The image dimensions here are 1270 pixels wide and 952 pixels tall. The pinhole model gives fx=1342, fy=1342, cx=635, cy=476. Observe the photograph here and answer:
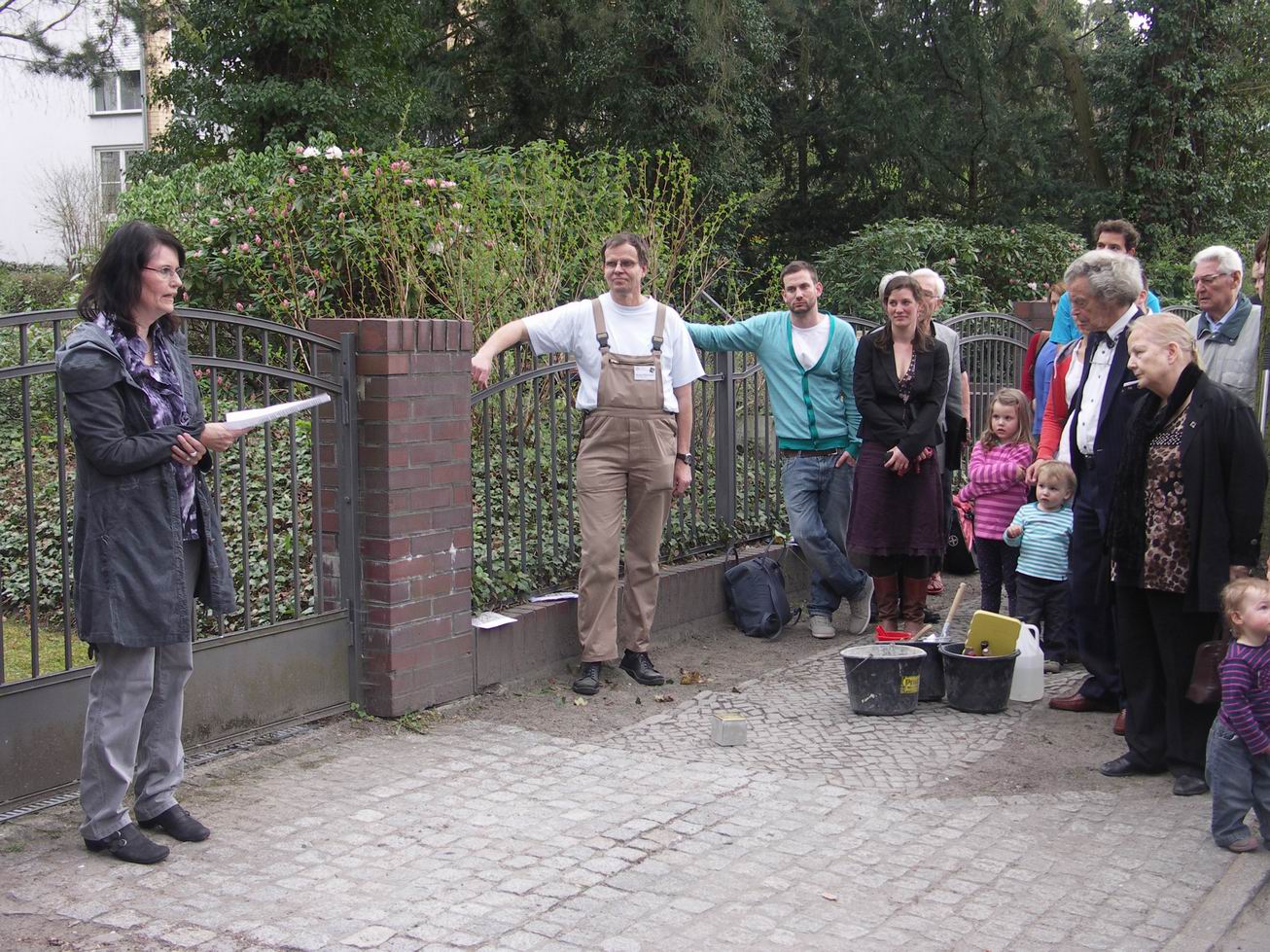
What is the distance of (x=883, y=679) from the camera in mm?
6164

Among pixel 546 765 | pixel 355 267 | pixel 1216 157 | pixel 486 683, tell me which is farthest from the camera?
pixel 1216 157

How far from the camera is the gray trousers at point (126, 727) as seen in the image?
14.0 ft

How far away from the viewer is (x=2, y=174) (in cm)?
3769

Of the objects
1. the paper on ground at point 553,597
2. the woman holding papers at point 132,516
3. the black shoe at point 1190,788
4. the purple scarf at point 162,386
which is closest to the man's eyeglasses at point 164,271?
the woman holding papers at point 132,516

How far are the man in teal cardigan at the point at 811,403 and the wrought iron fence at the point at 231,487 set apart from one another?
2.31 meters

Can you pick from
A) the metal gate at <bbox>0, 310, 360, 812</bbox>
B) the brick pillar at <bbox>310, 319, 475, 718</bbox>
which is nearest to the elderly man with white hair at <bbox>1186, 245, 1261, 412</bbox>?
the brick pillar at <bbox>310, 319, 475, 718</bbox>

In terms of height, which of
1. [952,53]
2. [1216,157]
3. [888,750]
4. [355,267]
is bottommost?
[888,750]

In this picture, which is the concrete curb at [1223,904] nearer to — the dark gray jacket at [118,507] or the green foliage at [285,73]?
the dark gray jacket at [118,507]

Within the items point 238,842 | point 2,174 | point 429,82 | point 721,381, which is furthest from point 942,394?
point 2,174

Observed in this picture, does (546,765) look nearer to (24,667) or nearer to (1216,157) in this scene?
(24,667)

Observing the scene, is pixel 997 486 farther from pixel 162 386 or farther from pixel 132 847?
pixel 132 847

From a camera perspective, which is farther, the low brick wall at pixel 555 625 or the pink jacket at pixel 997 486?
the pink jacket at pixel 997 486

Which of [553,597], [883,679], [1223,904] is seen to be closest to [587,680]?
[553,597]

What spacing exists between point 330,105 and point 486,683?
50.0ft
